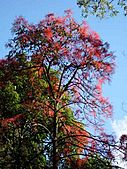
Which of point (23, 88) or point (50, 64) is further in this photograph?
point (23, 88)

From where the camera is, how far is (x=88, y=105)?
49.4 feet

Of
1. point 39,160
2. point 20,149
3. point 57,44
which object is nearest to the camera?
point 57,44

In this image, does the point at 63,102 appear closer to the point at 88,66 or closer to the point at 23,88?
the point at 88,66

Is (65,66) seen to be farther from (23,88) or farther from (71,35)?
(23,88)

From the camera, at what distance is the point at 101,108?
15070 mm

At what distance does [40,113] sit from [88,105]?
186cm

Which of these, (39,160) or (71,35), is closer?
(71,35)

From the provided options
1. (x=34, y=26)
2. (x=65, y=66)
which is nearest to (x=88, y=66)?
(x=65, y=66)

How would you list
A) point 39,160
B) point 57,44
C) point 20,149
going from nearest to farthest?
point 57,44
point 20,149
point 39,160

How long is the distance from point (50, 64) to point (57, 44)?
755 mm

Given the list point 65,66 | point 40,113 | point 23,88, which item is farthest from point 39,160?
point 65,66

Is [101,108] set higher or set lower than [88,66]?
lower

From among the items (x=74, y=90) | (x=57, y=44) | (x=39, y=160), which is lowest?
(x=39, y=160)

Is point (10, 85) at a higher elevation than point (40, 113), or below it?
higher
